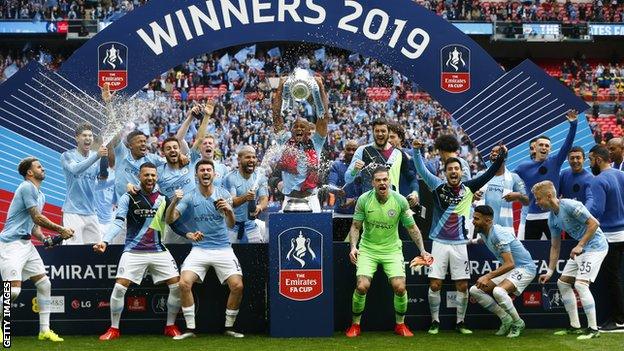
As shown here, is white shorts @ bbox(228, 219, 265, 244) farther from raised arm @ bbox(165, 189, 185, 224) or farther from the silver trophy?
the silver trophy

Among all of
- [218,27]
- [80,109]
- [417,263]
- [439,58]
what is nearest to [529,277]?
[417,263]

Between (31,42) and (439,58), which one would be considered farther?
(31,42)

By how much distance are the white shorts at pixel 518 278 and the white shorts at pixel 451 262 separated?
1.22ft

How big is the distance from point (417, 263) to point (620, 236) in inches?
86.5

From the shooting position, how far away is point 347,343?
9094 millimetres

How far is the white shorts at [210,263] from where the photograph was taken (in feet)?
31.4

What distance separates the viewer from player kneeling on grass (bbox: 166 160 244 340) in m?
9.55

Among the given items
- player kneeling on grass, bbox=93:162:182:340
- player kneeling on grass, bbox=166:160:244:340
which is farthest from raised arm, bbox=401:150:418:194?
player kneeling on grass, bbox=93:162:182:340

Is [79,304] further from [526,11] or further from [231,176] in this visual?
[526,11]

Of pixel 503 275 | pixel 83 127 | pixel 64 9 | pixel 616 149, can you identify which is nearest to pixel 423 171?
pixel 503 275

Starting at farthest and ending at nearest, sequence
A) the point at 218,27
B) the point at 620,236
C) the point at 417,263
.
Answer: the point at 218,27
the point at 620,236
the point at 417,263

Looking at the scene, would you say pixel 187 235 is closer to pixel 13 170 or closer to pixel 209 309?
pixel 209 309

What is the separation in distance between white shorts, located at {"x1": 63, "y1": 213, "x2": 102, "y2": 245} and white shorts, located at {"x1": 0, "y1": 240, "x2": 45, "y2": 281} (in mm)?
1705

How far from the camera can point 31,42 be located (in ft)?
110
